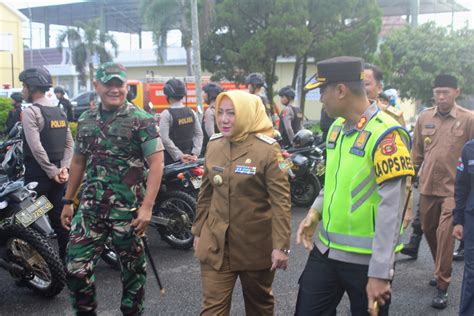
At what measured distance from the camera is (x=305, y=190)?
8320mm

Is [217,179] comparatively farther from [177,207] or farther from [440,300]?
[177,207]

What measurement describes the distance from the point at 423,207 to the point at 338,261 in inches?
97.9

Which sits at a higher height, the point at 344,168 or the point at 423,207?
the point at 344,168

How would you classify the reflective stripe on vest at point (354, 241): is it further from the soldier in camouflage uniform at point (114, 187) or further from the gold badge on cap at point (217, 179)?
the soldier in camouflage uniform at point (114, 187)

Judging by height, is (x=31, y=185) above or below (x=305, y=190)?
above

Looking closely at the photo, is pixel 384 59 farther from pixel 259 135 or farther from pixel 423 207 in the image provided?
pixel 259 135

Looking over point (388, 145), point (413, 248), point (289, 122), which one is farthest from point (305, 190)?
point (388, 145)

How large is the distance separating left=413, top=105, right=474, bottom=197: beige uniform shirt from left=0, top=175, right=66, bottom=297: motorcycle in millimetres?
3115

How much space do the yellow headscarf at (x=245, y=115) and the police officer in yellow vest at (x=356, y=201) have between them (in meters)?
0.54

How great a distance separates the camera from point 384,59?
66.8 feet

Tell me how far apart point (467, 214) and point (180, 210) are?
315 cm

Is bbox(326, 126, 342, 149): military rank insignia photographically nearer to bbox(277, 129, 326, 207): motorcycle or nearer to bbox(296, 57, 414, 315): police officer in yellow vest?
bbox(296, 57, 414, 315): police officer in yellow vest

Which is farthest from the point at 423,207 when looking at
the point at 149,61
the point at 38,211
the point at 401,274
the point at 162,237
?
the point at 149,61

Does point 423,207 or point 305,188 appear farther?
point 305,188
